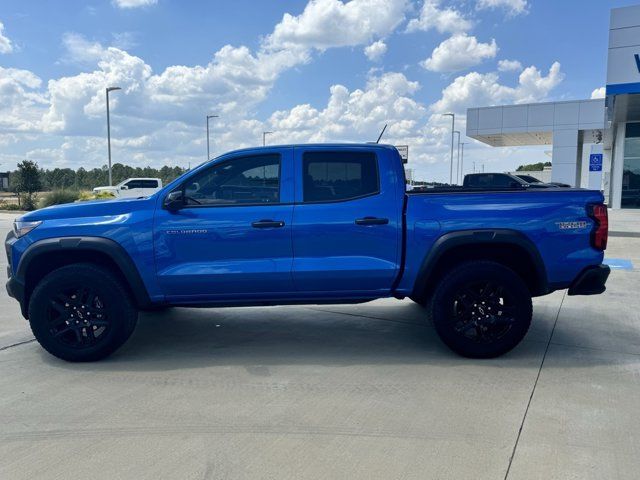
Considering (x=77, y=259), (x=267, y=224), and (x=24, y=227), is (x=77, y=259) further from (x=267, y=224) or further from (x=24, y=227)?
(x=267, y=224)

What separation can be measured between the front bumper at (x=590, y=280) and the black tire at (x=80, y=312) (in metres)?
3.93

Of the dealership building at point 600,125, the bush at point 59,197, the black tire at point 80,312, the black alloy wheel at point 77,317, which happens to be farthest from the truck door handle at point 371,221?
the bush at point 59,197

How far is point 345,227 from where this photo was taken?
15.2 ft

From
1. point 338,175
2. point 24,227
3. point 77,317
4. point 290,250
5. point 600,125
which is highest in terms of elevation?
point 600,125

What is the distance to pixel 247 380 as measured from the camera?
4.29 meters

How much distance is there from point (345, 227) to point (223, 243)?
1.06 metres

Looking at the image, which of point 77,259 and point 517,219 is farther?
point 77,259

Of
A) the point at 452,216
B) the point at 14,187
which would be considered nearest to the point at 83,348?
the point at 452,216

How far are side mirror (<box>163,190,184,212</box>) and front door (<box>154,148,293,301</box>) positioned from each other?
0.04 meters

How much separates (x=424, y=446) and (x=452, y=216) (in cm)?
207


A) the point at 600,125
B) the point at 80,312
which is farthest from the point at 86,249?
the point at 600,125

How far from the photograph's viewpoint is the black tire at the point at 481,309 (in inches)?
183

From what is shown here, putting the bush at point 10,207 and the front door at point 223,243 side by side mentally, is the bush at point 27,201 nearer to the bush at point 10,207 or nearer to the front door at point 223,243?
the bush at point 10,207

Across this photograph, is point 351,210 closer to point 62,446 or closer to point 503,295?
point 503,295
